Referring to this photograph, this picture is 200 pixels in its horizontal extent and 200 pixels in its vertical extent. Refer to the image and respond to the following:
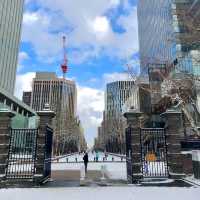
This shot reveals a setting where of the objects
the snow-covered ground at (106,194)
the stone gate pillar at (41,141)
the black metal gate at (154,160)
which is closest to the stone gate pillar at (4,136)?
the stone gate pillar at (41,141)

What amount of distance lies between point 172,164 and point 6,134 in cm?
971

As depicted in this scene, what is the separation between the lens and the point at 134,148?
45.5ft

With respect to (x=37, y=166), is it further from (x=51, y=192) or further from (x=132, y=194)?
(x=132, y=194)

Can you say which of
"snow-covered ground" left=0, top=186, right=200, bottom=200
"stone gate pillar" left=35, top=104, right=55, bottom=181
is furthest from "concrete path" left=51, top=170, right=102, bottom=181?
"snow-covered ground" left=0, top=186, right=200, bottom=200

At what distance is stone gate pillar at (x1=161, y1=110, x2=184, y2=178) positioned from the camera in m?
13.9

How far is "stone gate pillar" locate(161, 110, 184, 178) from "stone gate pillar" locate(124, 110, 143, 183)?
73.2 inches

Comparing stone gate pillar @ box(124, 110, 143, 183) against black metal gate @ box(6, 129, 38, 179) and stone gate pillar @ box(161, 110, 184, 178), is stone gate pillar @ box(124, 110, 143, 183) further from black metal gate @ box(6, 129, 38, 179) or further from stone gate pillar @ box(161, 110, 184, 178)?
black metal gate @ box(6, 129, 38, 179)

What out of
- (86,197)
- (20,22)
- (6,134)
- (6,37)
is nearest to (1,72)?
(6,37)

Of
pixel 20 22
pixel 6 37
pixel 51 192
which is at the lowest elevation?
pixel 51 192

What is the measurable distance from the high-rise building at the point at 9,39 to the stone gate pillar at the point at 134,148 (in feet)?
199

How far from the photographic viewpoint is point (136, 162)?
13.6m

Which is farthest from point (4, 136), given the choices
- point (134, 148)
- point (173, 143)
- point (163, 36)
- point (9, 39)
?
point (9, 39)

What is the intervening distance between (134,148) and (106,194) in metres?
4.35

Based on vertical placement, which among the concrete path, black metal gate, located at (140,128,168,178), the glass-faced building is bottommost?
the concrete path
